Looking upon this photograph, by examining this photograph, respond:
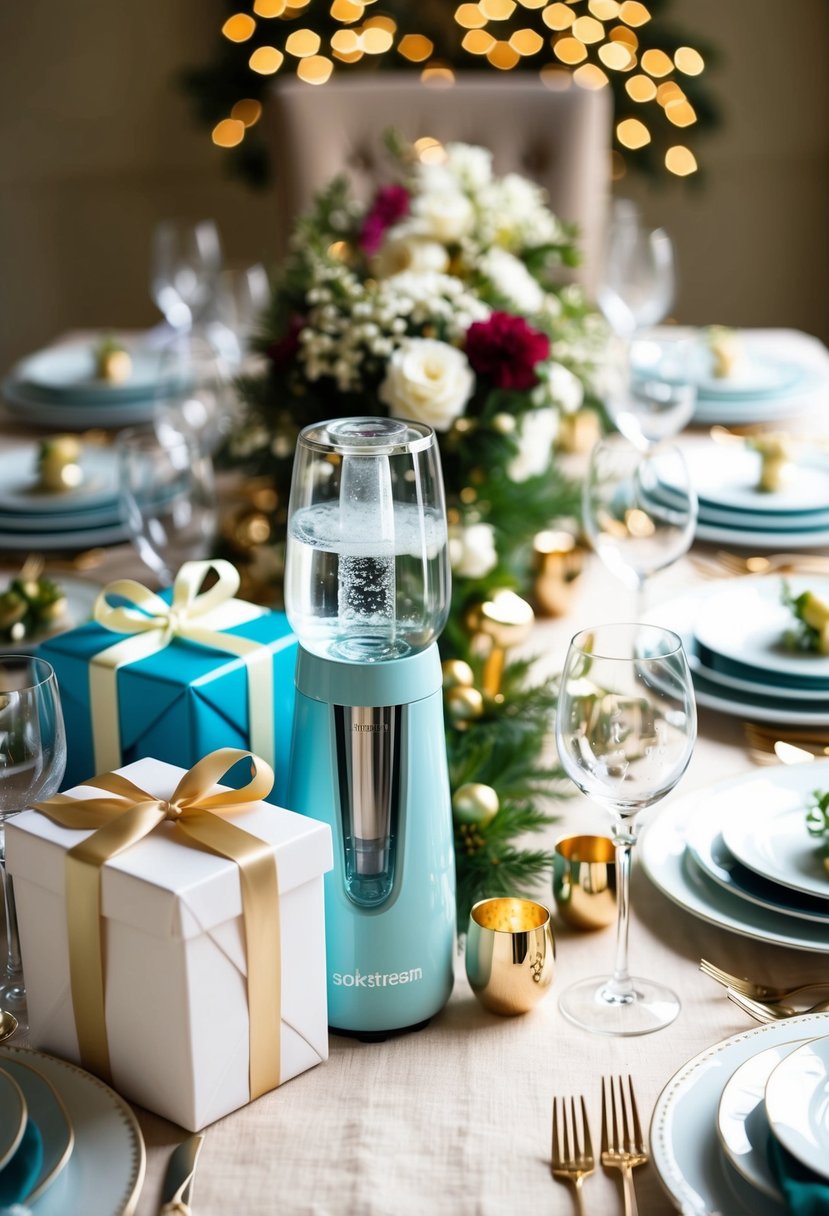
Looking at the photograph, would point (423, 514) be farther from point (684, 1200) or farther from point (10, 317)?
point (10, 317)

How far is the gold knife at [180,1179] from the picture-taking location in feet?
2.16

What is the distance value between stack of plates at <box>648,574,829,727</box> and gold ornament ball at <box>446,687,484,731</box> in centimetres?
20

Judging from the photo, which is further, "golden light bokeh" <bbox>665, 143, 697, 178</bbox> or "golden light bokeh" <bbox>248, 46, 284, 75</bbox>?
"golden light bokeh" <bbox>665, 143, 697, 178</bbox>

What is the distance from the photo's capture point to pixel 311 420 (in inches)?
57.1

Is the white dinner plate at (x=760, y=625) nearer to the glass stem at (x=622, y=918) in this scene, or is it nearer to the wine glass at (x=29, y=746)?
the glass stem at (x=622, y=918)

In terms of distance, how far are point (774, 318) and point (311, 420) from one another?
3136mm

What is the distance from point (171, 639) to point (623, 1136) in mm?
458

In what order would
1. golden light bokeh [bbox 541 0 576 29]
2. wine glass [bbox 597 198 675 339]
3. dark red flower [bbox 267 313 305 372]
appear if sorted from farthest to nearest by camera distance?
1. golden light bokeh [bbox 541 0 576 29]
2. wine glass [bbox 597 198 675 339]
3. dark red flower [bbox 267 313 305 372]

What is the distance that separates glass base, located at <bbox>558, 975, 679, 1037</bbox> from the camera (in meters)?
0.81

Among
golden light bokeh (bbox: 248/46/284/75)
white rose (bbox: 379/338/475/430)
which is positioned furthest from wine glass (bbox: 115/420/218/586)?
golden light bokeh (bbox: 248/46/284/75)

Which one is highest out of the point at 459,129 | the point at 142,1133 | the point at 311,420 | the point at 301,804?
the point at 459,129

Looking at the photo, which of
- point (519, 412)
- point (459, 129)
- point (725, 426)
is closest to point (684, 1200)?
point (519, 412)

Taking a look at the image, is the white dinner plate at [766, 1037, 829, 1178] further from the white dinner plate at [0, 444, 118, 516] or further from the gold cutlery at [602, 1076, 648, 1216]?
the white dinner plate at [0, 444, 118, 516]

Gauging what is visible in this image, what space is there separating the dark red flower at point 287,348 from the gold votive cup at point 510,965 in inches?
31.1
